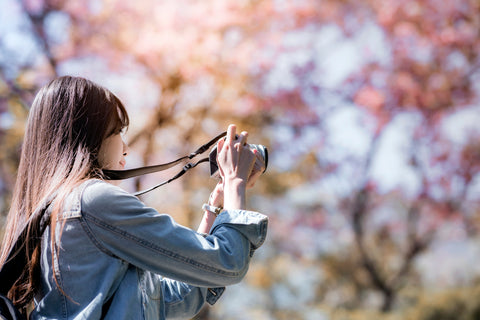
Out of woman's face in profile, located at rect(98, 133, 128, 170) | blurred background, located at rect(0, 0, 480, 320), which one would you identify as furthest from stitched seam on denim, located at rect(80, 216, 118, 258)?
blurred background, located at rect(0, 0, 480, 320)

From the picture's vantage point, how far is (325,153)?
5312mm

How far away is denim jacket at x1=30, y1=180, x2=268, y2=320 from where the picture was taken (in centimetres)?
77

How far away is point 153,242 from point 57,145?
240 millimetres

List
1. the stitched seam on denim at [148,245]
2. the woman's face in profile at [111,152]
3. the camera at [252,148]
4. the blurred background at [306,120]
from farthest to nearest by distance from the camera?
the blurred background at [306,120], the camera at [252,148], the woman's face in profile at [111,152], the stitched seam on denim at [148,245]

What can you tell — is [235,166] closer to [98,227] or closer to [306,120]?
[98,227]

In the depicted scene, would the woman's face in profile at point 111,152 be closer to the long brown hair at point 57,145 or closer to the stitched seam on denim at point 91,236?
the long brown hair at point 57,145

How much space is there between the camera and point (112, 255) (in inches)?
31.2

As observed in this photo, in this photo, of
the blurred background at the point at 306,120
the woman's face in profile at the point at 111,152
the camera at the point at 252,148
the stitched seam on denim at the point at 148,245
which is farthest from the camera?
the blurred background at the point at 306,120

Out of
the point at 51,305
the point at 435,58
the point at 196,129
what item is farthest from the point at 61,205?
the point at 435,58

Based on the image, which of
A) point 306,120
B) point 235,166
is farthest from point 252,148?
point 306,120

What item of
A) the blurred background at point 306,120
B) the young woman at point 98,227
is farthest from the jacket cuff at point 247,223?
the blurred background at point 306,120

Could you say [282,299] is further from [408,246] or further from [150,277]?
[150,277]

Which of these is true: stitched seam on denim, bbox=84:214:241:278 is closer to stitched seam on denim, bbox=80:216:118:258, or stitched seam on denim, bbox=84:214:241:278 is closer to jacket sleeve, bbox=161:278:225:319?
stitched seam on denim, bbox=80:216:118:258

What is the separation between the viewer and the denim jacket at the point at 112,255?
769 mm
